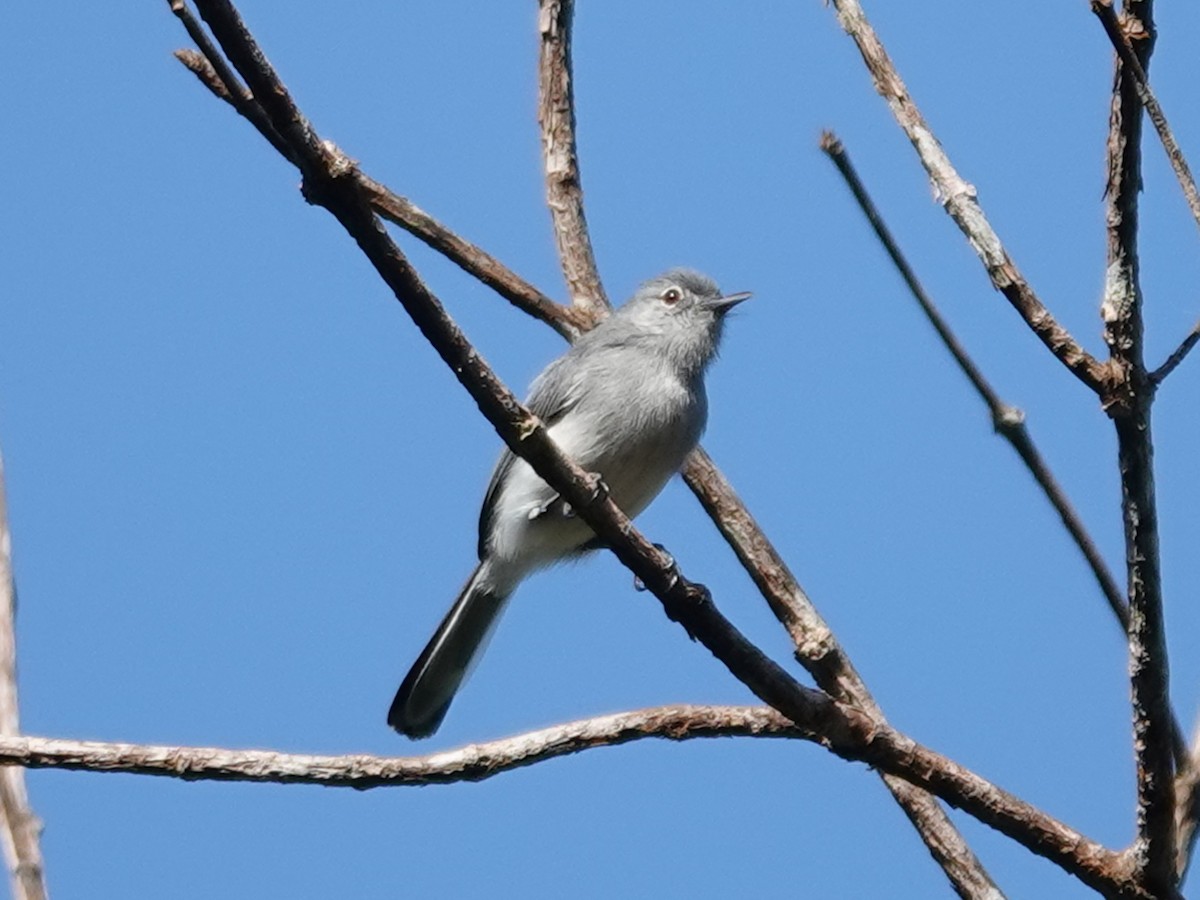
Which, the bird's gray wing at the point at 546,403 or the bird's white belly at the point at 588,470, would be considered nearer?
the bird's white belly at the point at 588,470

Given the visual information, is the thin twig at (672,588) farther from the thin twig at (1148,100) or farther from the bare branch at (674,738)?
the thin twig at (1148,100)

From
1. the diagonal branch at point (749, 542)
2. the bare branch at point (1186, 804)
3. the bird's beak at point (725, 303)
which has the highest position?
the bird's beak at point (725, 303)

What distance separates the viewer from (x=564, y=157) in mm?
6672

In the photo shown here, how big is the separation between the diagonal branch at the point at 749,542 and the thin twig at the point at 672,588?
70mm

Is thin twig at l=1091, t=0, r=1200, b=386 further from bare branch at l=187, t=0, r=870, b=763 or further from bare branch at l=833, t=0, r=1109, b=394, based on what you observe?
bare branch at l=187, t=0, r=870, b=763

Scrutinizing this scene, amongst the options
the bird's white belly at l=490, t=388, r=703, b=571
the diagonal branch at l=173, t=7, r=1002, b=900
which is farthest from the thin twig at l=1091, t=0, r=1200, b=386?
the bird's white belly at l=490, t=388, r=703, b=571

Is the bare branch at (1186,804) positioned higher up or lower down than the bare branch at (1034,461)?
lower down

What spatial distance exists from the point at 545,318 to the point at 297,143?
10.7 ft

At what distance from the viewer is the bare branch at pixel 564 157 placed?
6488 mm

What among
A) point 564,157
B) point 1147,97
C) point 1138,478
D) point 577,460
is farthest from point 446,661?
point 1147,97

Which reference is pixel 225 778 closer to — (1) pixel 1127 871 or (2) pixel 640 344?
(1) pixel 1127 871

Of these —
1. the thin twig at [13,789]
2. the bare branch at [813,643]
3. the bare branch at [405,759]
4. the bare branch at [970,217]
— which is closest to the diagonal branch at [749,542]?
the bare branch at [813,643]

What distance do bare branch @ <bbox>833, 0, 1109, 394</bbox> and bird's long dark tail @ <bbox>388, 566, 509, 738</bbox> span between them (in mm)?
3411

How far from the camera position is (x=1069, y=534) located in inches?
151
